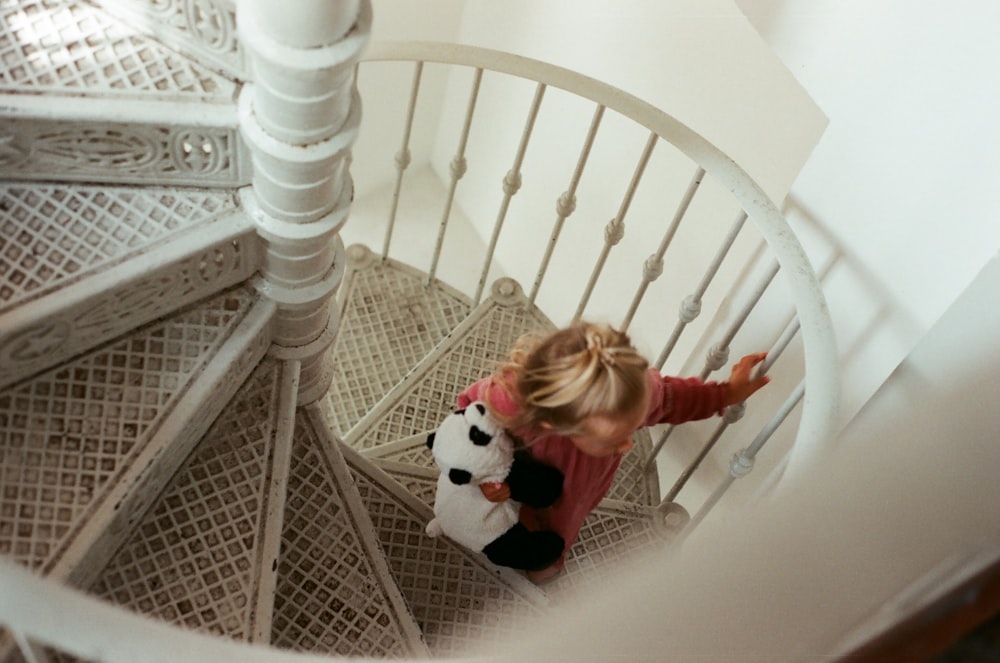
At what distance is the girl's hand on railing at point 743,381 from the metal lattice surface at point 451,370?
78cm

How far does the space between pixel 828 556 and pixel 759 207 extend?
129 centimetres

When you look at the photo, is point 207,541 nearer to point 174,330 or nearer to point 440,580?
point 174,330

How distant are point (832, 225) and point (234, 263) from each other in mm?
1276

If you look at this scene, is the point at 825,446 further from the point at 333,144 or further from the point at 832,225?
the point at 333,144

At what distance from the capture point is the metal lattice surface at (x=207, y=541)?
57.9 inches

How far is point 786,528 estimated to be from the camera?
27.4 inches

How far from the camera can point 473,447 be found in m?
1.80

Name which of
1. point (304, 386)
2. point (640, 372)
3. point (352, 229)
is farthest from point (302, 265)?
point (352, 229)

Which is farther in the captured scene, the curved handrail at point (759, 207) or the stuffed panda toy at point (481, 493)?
the stuffed panda toy at point (481, 493)

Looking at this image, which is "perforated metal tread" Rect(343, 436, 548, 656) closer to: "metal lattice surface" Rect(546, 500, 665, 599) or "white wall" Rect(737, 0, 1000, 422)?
"metal lattice surface" Rect(546, 500, 665, 599)

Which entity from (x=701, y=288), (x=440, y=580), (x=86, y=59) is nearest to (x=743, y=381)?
(x=701, y=288)

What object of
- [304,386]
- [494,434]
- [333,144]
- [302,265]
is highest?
[333,144]

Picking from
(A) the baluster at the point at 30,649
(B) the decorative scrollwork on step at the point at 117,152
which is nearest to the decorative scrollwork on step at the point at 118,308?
(B) the decorative scrollwork on step at the point at 117,152

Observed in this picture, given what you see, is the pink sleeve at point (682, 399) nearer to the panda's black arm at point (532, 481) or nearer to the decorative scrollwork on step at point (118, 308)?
the panda's black arm at point (532, 481)
